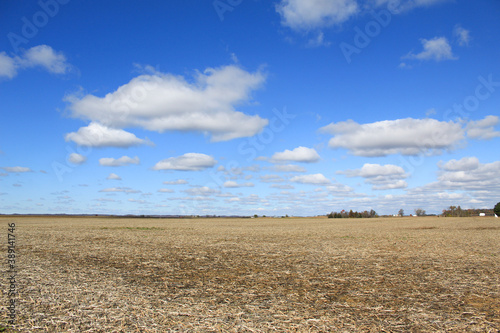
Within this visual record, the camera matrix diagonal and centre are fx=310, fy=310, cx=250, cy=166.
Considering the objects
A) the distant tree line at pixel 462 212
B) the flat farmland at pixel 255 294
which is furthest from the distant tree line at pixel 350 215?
the flat farmland at pixel 255 294

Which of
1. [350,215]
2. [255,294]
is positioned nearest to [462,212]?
[350,215]

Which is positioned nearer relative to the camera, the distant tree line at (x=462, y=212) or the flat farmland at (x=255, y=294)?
the flat farmland at (x=255, y=294)

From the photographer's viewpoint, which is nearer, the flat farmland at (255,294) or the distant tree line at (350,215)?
the flat farmland at (255,294)

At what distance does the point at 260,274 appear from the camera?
13984mm

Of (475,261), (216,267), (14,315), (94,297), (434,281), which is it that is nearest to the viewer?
(14,315)

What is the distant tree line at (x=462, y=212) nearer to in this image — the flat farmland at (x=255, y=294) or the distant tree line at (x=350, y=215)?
the distant tree line at (x=350, y=215)

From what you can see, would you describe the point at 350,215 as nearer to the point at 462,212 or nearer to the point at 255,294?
the point at 462,212

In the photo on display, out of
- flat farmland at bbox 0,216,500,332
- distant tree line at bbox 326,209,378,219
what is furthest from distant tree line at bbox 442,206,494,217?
flat farmland at bbox 0,216,500,332

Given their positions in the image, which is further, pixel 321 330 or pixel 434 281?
pixel 434 281

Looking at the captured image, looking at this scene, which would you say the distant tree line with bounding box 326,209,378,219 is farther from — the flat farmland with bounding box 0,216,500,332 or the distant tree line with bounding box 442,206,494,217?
the flat farmland with bounding box 0,216,500,332

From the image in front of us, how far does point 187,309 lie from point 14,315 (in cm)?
454

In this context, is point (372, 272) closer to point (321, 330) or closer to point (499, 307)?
point (499, 307)

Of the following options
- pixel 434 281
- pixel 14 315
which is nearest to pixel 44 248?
pixel 14 315

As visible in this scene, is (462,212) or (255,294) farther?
(462,212)
